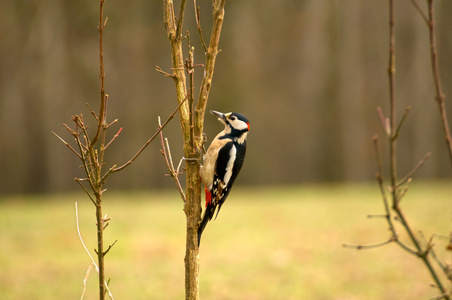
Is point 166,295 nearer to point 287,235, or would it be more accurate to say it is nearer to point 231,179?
point 231,179

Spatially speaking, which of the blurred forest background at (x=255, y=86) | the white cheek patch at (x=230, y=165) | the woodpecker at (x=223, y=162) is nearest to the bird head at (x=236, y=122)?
the woodpecker at (x=223, y=162)

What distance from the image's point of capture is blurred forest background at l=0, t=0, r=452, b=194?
52.6 feet

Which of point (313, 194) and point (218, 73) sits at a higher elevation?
point (218, 73)

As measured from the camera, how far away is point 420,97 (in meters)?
19.0

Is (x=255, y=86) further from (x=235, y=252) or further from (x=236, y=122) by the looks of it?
(x=236, y=122)

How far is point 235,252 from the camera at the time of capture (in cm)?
685

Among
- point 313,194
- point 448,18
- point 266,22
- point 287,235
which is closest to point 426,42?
point 448,18

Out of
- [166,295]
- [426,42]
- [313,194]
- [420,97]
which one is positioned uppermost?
[426,42]

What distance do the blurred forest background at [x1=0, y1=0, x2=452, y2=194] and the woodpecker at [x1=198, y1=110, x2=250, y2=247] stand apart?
13.3 metres

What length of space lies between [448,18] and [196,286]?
799 inches

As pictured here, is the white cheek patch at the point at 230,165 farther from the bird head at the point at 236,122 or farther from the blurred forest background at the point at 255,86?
the blurred forest background at the point at 255,86

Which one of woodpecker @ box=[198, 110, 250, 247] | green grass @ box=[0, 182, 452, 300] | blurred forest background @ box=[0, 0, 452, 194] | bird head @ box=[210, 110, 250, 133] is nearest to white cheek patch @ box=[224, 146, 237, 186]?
woodpecker @ box=[198, 110, 250, 247]

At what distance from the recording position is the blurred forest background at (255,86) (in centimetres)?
1603

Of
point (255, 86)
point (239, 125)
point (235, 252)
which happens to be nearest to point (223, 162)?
point (239, 125)
